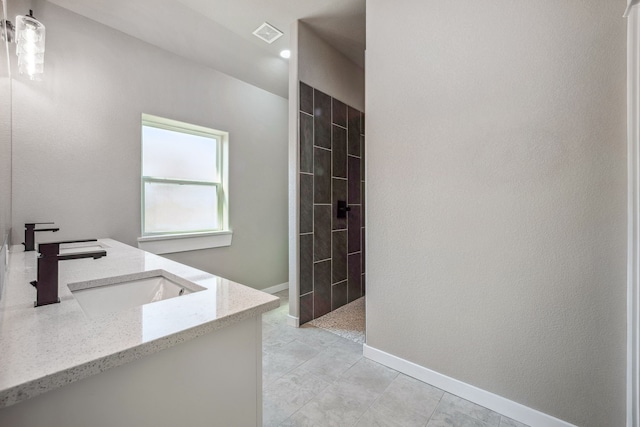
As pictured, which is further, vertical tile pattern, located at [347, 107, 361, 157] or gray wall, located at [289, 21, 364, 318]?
vertical tile pattern, located at [347, 107, 361, 157]

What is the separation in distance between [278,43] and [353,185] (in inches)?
66.2

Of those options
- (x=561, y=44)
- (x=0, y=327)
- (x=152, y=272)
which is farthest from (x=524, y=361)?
(x=0, y=327)

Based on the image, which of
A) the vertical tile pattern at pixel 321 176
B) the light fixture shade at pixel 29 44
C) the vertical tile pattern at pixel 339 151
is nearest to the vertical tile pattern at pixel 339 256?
the vertical tile pattern at pixel 321 176

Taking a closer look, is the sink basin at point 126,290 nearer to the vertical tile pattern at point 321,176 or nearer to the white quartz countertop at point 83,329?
the white quartz countertop at point 83,329

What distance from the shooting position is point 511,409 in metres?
1.48

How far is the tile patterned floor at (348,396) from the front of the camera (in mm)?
1461

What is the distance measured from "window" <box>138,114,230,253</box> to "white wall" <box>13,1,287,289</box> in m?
0.12

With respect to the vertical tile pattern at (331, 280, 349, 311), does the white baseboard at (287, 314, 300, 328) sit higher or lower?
lower

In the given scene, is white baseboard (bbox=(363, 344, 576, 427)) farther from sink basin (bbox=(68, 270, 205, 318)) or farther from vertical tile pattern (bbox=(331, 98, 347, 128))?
vertical tile pattern (bbox=(331, 98, 347, 128))

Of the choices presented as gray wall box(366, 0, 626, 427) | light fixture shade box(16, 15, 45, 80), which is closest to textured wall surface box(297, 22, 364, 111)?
gray wall box(366, 0, 626, 427)

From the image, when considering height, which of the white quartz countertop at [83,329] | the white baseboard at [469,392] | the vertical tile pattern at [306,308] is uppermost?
the white quartz countertop at [83,329]

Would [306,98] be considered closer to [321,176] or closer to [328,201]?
[321,176]

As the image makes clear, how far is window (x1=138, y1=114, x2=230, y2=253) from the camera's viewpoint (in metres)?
2.57

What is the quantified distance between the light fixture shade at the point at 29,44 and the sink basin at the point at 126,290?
60.4 inches
